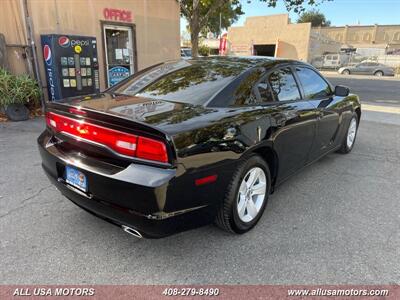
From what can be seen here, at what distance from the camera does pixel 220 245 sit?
267 centimetres

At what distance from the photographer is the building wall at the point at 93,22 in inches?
287

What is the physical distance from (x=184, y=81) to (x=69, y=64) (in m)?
5.42

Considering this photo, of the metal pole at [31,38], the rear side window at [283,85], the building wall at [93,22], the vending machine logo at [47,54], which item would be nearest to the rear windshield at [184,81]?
the rear side window at [283,85]

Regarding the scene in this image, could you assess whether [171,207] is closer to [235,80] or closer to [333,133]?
[235,80]

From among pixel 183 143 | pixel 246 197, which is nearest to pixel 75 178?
pixel 183 143

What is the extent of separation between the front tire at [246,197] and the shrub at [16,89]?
239 inches

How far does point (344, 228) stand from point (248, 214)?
951 mm

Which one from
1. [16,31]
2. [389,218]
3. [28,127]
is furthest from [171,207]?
[16,31]

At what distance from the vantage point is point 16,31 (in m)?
7.32

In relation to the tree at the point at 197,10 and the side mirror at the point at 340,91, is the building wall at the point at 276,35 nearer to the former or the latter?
the tree at the point at 197,10

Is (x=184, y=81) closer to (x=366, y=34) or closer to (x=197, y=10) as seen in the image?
(x=197, y=10)

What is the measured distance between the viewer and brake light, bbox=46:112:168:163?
6.76ft

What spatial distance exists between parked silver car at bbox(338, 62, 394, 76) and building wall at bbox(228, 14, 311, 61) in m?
6.95

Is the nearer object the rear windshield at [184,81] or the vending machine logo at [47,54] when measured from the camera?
the rear windshield at [184,81]
